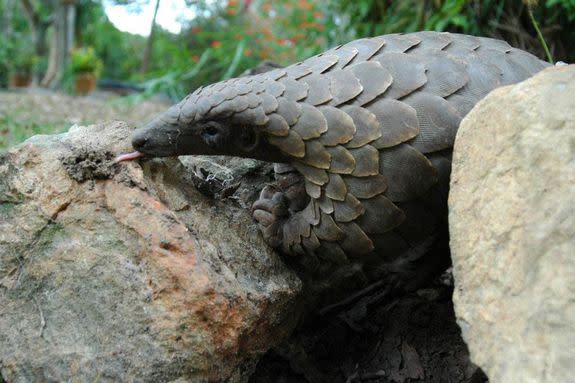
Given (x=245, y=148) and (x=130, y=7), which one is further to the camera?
(x=130, y=7)

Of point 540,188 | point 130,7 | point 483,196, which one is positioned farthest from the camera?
point 130,7

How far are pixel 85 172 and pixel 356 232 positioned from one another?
758 mm

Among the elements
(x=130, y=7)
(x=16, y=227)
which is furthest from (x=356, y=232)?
(x=130, y=7)

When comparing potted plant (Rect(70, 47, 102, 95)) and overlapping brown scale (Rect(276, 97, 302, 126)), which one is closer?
overlapping brown scale (Rect(276, 97, 302, 126))

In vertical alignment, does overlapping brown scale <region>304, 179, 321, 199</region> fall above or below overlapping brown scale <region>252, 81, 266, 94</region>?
below

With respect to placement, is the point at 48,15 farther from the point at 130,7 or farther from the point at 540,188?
the point at 540,188

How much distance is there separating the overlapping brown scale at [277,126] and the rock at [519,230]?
0.49m

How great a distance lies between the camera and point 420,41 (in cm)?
165

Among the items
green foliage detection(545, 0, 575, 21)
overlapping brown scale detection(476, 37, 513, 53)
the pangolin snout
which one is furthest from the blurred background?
the pangolin snout

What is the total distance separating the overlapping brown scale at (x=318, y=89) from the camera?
1.56 meters

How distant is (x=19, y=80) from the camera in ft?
33.7

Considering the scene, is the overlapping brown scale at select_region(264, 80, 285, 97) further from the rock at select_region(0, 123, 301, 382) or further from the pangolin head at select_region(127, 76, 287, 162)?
the rock at select_region(0, 123, 301, 382)

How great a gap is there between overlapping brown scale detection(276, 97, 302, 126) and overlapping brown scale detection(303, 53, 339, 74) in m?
0.13

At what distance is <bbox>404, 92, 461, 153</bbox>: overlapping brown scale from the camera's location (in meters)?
1.48
